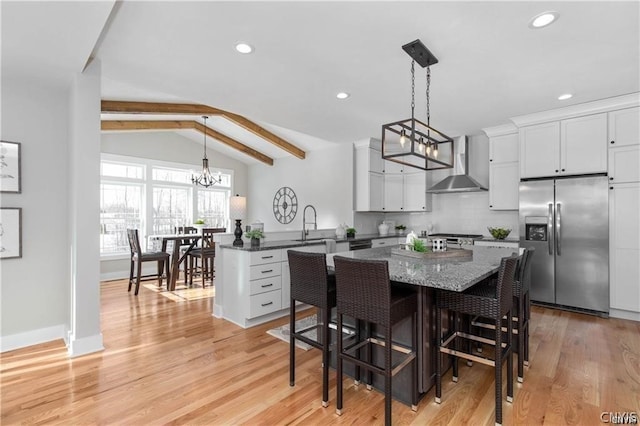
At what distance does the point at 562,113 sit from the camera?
3.96 meters

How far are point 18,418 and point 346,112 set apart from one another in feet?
13.4

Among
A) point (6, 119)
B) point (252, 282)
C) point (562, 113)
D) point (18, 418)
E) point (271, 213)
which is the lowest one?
point (18, 418)

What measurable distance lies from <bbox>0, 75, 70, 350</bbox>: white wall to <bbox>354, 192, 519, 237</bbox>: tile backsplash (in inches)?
168

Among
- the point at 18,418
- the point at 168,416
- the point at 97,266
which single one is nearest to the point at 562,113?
the point at 168,416

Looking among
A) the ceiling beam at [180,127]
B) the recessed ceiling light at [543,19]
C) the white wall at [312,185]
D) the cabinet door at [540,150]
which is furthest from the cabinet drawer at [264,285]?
the ceiling beam at [180,127]

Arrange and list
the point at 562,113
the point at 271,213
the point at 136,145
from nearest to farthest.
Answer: the point at 562,113, the point at 136,145, the point at 271,213

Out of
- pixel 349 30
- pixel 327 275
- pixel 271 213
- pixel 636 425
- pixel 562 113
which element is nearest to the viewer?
pixel 636 425

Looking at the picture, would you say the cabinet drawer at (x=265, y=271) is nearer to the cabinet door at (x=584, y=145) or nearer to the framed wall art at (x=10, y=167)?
the framed wall art at (x=10, y=167)

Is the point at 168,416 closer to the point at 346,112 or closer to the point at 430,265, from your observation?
the point at 430,265

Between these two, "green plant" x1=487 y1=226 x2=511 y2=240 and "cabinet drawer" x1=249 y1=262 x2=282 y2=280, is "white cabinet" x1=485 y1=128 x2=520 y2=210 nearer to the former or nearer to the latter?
"green plant" x1=487 y1=226 x2=511 y2=240

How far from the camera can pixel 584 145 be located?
12.7 feet

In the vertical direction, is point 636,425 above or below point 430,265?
below

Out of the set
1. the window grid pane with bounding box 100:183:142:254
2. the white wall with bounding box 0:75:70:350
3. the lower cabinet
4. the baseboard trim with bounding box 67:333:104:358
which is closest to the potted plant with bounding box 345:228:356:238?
the lower cabinet

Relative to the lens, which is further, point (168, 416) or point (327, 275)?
point (327, 275)
